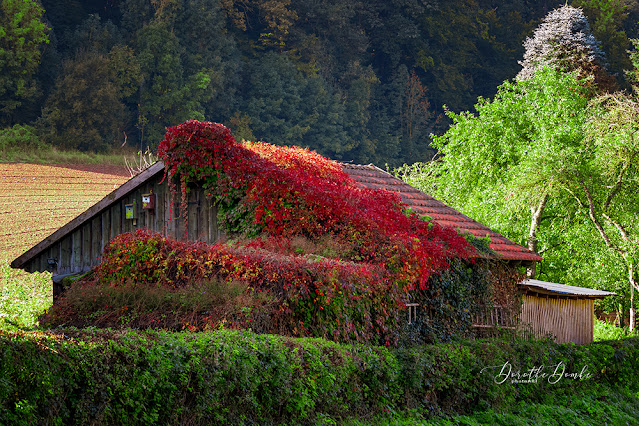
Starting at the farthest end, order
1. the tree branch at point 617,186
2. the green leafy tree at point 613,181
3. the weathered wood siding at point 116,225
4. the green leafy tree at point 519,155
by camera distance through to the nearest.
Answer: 1. the green leafy tree at point 519,155
2. the tree branch at point 617,186
3. the green leafy tree at point 613,181
4. the weathered wood siding at point 116,225

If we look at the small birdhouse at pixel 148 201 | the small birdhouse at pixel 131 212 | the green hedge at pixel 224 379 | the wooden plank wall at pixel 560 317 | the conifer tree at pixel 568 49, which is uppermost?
the conifer tree at pixel 568 49

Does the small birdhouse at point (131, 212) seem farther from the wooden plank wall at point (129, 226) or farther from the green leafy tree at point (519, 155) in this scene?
the green leafy tree at point (519, 155)

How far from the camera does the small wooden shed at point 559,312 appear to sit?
17781 millimetres

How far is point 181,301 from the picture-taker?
8.17 m

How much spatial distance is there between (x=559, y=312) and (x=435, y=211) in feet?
19.2

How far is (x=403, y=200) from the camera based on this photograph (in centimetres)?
1597

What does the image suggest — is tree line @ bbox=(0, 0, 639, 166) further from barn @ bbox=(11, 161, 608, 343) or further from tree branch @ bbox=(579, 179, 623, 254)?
tree branch @ bbox=(579, 179, 623, 254)

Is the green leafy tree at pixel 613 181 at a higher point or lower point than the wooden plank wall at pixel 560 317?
higher

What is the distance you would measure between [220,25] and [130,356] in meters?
44.7

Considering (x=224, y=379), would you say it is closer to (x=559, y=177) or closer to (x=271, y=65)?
A: (x=559, y=177)

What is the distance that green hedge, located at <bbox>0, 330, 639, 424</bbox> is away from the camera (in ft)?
15.6

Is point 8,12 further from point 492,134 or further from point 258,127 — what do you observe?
point 492,134

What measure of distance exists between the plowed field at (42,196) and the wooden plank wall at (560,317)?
1776 centimetres

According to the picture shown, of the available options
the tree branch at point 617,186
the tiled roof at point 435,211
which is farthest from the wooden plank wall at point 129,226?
the tree branch at point 617,186
